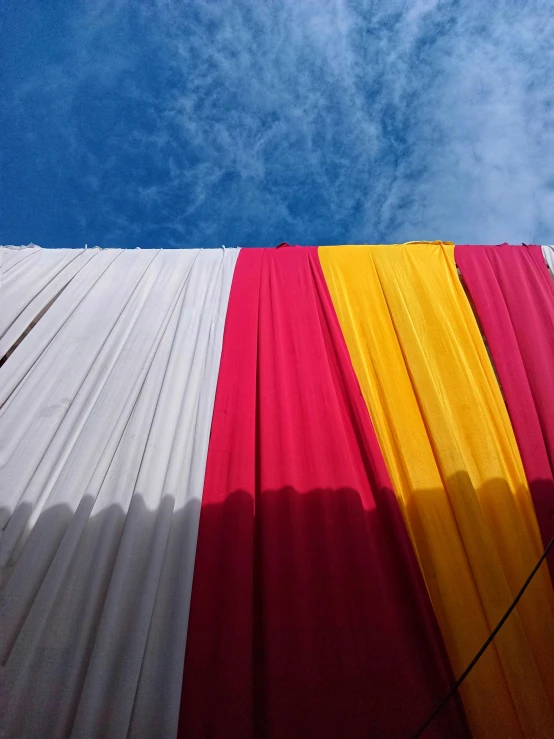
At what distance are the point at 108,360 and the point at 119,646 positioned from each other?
63.1 inches

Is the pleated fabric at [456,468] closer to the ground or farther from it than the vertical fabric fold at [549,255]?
closer to the ground

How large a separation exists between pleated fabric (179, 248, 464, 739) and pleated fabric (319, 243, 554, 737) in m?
0.11

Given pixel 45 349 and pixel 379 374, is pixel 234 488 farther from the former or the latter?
pixel 45 349

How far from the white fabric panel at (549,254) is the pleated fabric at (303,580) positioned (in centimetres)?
185

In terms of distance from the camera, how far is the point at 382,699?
1.57 m

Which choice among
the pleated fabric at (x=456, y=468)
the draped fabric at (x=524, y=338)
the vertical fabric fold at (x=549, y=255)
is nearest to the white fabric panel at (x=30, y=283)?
the pleated fabric at (x=456, y=468)

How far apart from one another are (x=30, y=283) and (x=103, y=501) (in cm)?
198

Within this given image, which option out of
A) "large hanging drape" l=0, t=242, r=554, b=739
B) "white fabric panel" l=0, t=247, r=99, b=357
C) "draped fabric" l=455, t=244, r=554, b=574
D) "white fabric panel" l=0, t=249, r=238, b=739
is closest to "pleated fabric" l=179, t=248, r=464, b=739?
"large hanging drape" l=0, t=242, r=554, b=739

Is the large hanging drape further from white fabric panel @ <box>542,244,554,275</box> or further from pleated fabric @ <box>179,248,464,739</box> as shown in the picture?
white fabric panel @ <box>542,244,554,275</box>

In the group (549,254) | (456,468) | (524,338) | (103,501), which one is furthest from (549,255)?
(103,501)

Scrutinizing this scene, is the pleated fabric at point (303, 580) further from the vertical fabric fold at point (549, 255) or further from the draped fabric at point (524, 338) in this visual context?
the vertical fabric fold at point (549, 255)

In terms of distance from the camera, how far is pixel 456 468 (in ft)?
7.32

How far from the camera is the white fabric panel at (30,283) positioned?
3041 millimetres

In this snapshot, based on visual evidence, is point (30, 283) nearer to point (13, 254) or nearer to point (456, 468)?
point (13, 254)
